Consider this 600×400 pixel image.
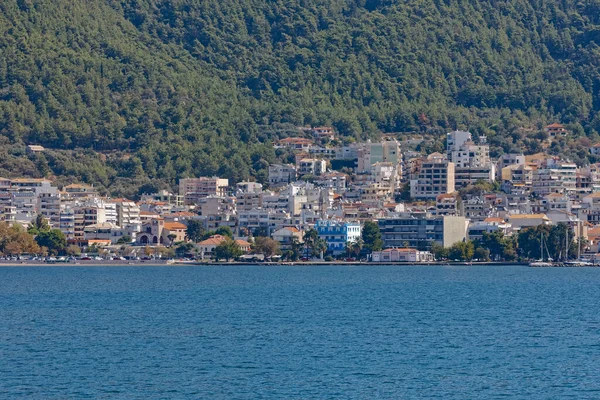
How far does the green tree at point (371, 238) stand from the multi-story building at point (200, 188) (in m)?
31.4

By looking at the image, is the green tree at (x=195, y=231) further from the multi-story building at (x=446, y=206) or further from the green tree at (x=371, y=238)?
the multi-story building at (x=446, y=206)

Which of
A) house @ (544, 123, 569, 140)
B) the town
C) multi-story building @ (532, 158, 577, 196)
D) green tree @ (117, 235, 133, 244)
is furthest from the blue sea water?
house @ (544, 123, 569, 140)

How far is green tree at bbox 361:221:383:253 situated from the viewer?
Answer: 4557 inches

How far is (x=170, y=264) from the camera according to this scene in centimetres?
11844

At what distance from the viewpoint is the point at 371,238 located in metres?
116

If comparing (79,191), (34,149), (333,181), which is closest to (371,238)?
(333,181)

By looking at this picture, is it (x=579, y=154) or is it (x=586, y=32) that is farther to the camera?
(x=586, y=32)

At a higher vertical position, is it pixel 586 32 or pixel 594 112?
pixel 586 32

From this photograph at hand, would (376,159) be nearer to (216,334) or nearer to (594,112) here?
(594,112)

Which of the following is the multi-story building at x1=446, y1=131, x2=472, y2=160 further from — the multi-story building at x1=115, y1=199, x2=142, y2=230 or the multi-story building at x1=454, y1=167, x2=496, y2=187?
the multi-story building at x1=115, y1=199, x2=142, y2=230

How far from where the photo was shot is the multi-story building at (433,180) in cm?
13812

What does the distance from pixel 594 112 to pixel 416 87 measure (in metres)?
20.7

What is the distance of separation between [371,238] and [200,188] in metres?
35.1

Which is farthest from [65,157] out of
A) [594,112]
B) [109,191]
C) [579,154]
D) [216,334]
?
[216,334]
